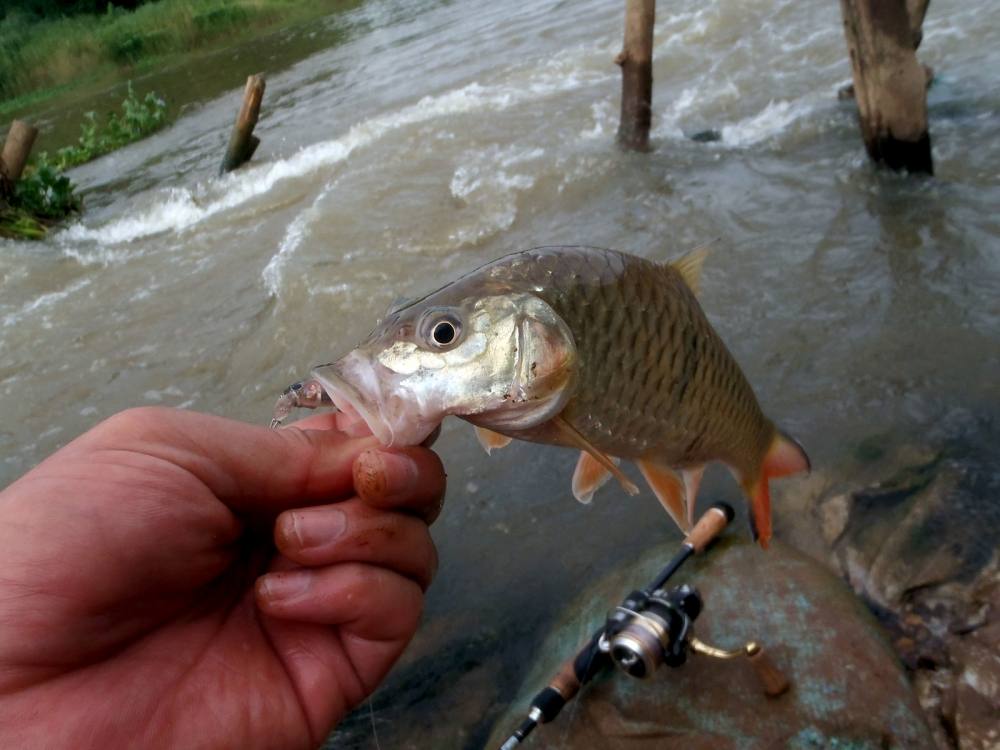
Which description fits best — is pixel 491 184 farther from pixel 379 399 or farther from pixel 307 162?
pixel 379 399

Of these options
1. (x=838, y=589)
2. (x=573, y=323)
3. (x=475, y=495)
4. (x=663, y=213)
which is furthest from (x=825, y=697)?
(x=663, y=213)

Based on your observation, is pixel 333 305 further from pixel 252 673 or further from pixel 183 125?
pixel 183 125

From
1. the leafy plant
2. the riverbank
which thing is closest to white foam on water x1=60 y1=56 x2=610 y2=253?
the leafy plant

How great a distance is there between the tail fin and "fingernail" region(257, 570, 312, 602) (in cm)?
123

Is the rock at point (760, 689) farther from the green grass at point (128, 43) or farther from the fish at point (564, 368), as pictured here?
the green grass at point (128, 43)

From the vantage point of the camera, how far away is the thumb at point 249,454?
5.73 feet

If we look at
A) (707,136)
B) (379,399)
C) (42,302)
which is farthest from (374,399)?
(42,302)

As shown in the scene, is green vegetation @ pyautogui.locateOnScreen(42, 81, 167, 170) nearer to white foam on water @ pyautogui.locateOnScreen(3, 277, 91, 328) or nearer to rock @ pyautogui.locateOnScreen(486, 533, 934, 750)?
white foam on water @ pyautogui.locateOnScreen(3, 277, 91, 328)

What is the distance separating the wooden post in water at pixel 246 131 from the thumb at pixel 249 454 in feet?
29.6

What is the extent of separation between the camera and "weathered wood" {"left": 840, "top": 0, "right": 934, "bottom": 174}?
5117mm

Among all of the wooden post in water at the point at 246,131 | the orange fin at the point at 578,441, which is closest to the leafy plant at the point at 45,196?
the wooden post in water at the point at 246,131

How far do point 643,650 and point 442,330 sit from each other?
3.74ft

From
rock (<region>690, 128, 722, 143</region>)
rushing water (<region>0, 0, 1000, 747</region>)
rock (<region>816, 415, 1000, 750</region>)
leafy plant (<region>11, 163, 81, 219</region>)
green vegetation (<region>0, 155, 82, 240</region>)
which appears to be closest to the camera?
rock (<region>816, 415, 1000, 750</region>)

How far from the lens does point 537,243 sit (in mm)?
5758
